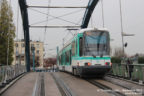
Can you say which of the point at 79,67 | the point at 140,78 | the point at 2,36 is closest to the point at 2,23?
the point at 2,36

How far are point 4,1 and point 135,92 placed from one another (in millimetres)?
22780

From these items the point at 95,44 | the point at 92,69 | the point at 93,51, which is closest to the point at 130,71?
the point at 92,69

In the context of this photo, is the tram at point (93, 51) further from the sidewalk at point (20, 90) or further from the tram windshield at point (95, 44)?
the sidewalk at point (20, 90)

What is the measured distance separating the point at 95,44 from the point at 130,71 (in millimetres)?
2700

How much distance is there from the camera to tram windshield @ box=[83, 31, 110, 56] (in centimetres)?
1351

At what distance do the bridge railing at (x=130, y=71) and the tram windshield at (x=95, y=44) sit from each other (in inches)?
66.4

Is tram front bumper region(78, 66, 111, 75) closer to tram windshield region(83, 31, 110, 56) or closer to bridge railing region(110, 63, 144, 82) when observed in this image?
tram windshield region(83, 31, 110, 56)

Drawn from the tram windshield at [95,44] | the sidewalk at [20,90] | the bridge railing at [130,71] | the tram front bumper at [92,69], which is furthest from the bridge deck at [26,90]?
the bridge railing at [130,71]

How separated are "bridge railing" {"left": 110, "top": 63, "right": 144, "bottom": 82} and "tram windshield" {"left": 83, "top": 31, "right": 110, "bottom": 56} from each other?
169 cm

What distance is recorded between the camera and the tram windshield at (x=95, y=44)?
13.5m

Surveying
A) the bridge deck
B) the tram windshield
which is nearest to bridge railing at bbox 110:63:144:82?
the tram windshield

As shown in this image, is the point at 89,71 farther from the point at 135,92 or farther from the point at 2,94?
the point at 2,94

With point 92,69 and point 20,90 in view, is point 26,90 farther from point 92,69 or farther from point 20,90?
point 92,69

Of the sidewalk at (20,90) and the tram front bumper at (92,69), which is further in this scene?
the tram front bumper at (92,69)
